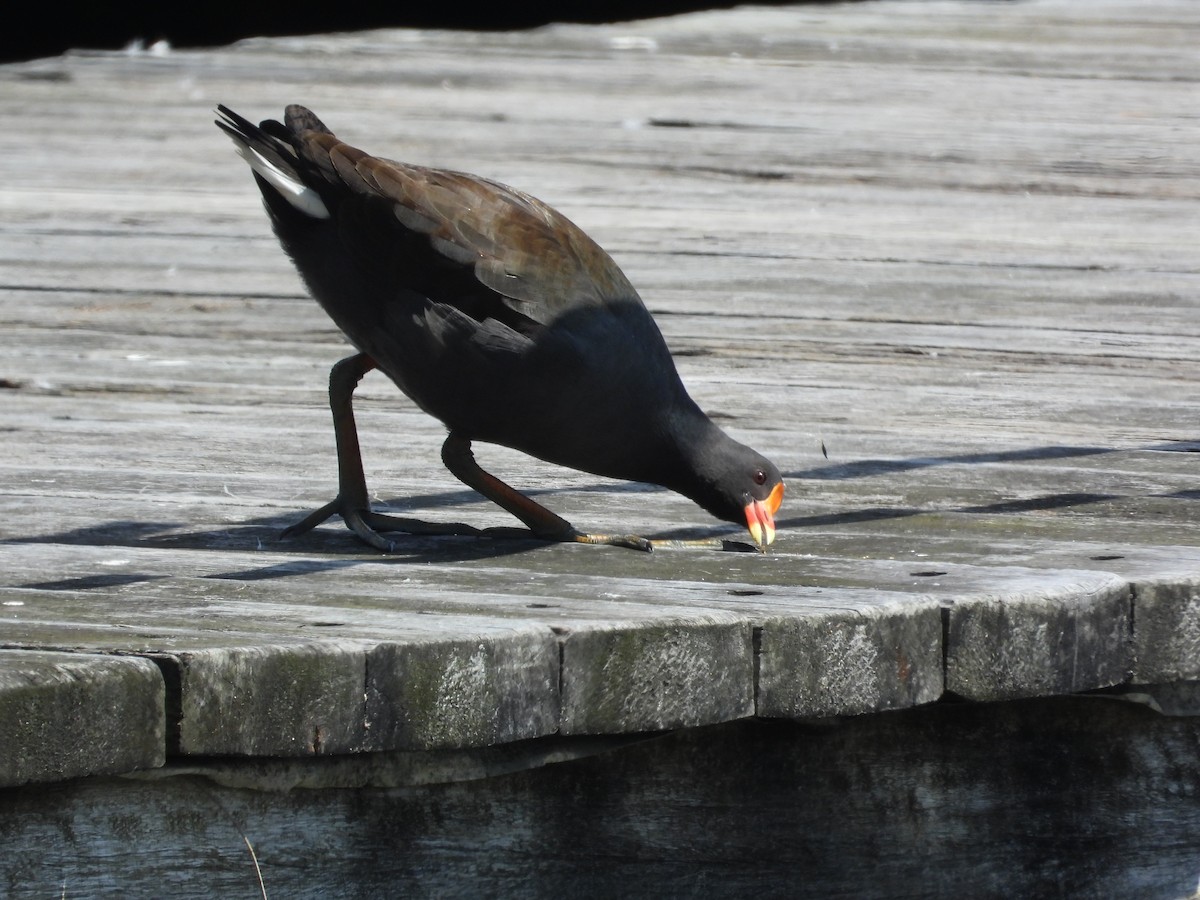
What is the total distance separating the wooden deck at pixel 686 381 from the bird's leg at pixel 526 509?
8 cm

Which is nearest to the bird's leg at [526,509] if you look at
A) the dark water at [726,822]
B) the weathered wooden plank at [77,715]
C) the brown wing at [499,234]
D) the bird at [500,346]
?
the bird at [500,346]

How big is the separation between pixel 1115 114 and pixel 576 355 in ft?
19.9

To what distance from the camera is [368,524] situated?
12.2ft

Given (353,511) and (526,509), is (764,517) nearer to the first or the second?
(526,509)

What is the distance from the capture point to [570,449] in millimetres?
3850

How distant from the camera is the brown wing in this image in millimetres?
3805

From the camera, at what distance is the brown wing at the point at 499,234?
380 cm

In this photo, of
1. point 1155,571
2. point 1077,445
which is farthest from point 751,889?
point 1077,445

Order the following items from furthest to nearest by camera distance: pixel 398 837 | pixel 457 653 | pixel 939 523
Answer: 1. pixel 939 523
2. pixel 398 837
3. pixel 457 653

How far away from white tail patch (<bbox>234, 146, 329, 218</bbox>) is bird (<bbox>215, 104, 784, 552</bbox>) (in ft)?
0.08

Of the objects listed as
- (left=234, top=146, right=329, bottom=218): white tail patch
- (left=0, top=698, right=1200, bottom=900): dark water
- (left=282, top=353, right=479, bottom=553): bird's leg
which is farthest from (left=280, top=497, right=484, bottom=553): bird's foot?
(left=0, top=698, right=1200, bottom=900): dark water

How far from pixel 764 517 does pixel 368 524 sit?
28.8 inches

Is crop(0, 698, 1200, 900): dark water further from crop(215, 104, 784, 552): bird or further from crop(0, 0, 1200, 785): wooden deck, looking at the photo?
crop(215, 104, 784, 552): bird

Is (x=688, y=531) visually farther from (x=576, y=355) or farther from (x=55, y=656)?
(x=55, y=656)
